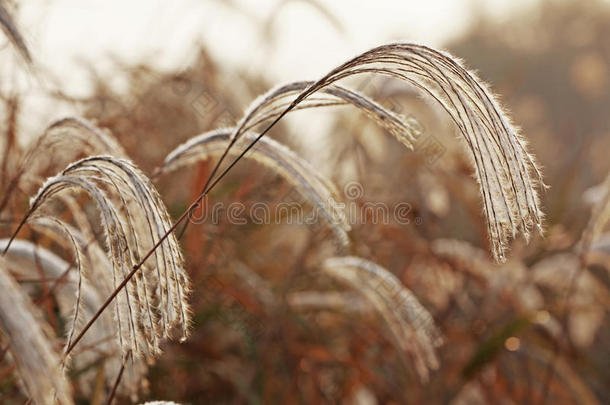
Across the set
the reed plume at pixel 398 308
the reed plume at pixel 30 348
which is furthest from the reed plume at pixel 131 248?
the reed plume at pixel 398 308

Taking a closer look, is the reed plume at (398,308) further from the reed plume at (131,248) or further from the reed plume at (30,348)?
the reed plume at (30,348)

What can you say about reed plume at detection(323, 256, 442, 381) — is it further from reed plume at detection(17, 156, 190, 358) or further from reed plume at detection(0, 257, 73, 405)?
reed plume at detection(0, 257, 73, 405)

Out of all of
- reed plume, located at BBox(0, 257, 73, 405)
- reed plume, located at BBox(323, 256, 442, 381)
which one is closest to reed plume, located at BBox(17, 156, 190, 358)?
reed plume, located at BBox(0, 257, 73, 405)

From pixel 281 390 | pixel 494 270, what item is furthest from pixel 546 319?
pixel 281 390

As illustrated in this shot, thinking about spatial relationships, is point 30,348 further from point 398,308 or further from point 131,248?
point 398,308

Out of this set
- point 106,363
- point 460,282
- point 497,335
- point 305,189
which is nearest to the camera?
point 305,189

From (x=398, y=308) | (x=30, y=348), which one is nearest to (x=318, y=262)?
(x=398, y=308)

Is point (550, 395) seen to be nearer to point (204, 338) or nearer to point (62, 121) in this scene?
point (204, 338)

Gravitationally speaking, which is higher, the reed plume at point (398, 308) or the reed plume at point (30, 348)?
the reed plume at point (30, 348)

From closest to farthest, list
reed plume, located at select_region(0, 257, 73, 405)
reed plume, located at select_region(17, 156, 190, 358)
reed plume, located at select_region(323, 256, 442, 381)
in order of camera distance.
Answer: reed plume, located at select_region(0, 257, 73, 405)
reed plume, located at select_region(17, 156, 190, 358)
reed plume, located at select_region(323, 256, 442, 381)

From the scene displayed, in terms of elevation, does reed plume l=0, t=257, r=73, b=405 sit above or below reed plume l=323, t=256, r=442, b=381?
above

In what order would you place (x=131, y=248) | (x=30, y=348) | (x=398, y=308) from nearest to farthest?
(x=30, y=348)
(x=131, y=248)
(x=398, y=308)

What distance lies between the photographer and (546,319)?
93.9 inches

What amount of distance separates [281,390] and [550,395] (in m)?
1.25
